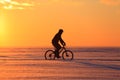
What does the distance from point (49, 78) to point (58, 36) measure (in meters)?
13.2

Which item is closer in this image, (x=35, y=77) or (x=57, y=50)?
(x=35, y=77)

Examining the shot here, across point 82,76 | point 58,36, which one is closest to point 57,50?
point 58,36

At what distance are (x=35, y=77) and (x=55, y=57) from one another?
14827 millimetres

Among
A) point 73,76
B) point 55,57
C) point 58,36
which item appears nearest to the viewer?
point 73,76

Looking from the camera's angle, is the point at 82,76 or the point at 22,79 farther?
the point at 82,76

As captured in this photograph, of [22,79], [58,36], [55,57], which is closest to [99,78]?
[22,79]

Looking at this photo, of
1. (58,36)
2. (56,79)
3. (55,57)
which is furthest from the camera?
(55,57)

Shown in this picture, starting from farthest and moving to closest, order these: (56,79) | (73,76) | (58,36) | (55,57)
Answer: (55,57) → (58,36) → (73,76) → (56,79)

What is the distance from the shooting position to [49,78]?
17641mm

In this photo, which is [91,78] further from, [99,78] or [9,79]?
[9,79]

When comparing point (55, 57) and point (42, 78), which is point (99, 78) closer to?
point (42, 78)

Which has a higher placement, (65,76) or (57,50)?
(57,50)

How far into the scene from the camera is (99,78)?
693 inches

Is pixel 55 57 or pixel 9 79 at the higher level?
pixel 55 57
